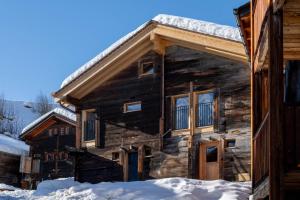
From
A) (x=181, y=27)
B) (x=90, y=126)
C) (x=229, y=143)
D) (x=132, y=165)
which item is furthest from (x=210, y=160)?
(x=90, y=126)

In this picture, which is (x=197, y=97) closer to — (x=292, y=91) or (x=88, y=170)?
(x=88, y=170)

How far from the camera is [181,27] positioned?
24.9 metres

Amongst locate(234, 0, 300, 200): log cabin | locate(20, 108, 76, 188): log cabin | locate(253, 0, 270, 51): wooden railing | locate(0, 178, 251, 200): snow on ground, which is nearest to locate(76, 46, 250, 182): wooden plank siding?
locate(0, 178, 251, 200): snow on ground

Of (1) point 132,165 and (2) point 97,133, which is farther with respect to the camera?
(2) point 97,133

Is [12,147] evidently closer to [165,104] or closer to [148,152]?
[148,152]

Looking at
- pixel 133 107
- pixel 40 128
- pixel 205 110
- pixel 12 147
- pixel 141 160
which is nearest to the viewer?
pixel 205 110

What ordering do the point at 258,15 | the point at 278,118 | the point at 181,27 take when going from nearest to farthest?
the point at 278,118 → the point at 258,15 → the point at 181,27

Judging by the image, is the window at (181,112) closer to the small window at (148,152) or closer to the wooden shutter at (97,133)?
the small window at (148,152)

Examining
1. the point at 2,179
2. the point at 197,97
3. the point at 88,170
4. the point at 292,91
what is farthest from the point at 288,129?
the point at 2,179

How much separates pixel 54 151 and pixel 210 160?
18.3 meters

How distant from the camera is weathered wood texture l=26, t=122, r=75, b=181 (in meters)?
39.8

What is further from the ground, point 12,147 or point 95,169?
point 12,147

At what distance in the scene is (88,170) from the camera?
2784 centimetres

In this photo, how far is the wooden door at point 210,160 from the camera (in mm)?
23734
